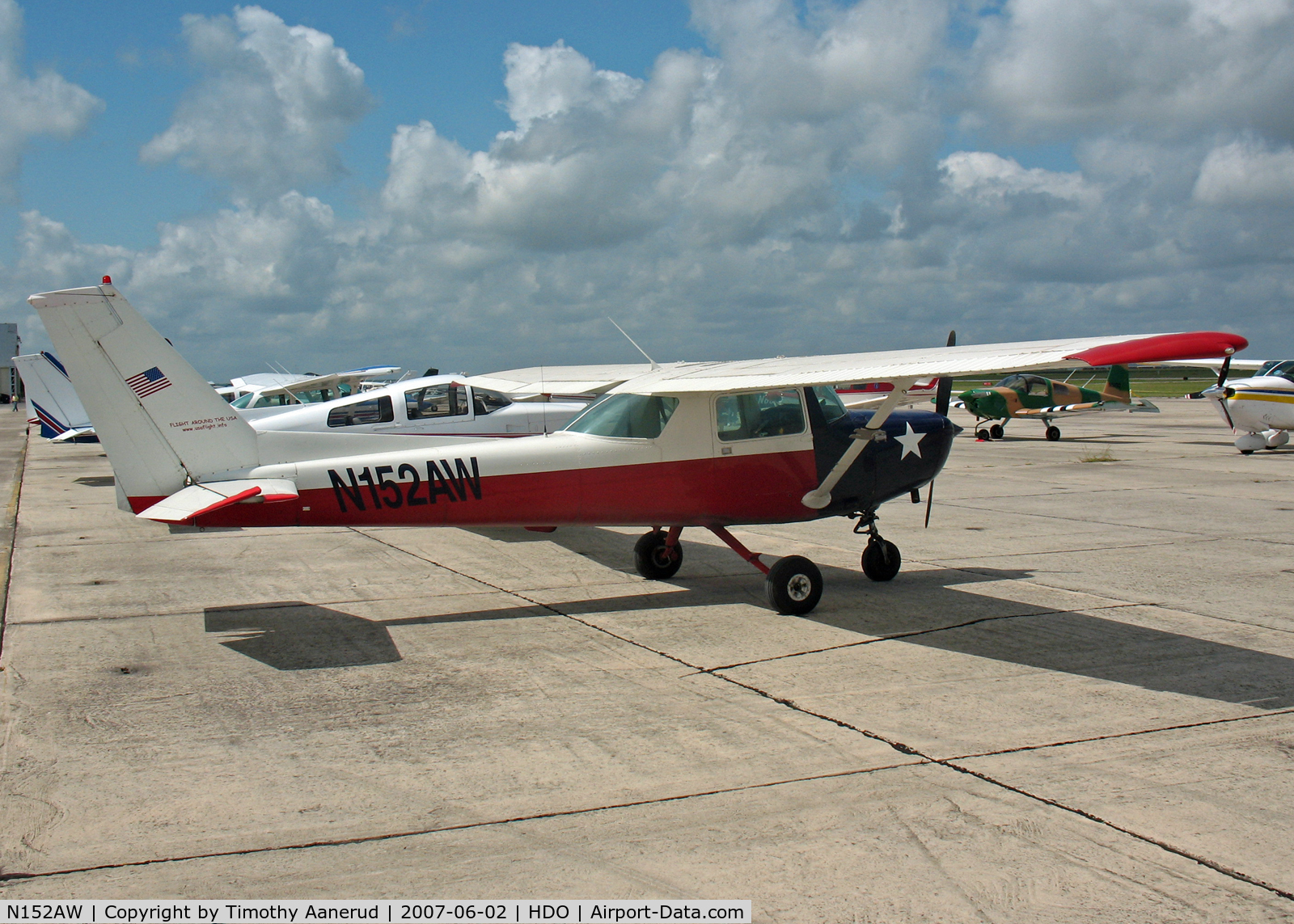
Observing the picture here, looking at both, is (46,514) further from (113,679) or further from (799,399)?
(799,399)

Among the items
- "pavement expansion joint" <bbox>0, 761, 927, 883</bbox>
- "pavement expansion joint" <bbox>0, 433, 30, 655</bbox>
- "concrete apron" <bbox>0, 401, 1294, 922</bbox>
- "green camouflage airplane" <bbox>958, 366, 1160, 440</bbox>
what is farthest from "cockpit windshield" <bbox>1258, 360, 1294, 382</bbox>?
"pavement expansion joint" <bbox>0, 433, 30, 655</bbox>

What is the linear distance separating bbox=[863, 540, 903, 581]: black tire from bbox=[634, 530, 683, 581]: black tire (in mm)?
1817

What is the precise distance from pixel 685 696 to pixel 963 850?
2.17m

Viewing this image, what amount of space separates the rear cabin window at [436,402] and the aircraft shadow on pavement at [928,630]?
13.6 feet

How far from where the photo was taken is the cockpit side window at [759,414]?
8.13 metres

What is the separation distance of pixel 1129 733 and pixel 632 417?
14.8 feet

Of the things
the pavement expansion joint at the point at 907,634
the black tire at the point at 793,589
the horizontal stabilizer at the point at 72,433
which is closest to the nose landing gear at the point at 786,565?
the black tire at the point at 793,589

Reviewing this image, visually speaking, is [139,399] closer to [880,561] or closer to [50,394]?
[880,561]

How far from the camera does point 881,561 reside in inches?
Result: 351

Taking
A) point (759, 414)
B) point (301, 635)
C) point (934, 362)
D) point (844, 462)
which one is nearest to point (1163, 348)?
point (934, 362)

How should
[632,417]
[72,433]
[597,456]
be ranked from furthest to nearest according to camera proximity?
[72,433]
[632,417]
[597,456]

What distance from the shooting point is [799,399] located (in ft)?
27.3

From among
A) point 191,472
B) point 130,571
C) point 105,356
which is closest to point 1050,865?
point 191,472

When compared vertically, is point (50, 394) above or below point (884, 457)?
above
